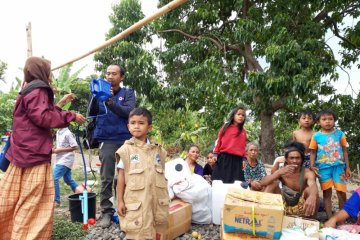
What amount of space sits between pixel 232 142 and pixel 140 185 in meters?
1.68

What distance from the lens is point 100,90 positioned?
9.46ft

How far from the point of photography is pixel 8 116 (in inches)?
399

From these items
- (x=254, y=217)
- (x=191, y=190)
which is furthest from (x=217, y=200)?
(x=254, y=217)

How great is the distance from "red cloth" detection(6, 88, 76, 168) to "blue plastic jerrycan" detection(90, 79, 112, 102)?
1.49 feet

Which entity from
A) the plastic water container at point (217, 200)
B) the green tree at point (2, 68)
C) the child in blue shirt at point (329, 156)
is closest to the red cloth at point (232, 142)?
the plastic water container at point (217, 200)

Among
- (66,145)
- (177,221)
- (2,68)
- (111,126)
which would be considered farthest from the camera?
(2,68)

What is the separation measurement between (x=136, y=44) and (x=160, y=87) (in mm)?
999

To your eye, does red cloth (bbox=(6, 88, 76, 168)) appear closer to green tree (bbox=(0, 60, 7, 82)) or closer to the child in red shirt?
the child in red shirt

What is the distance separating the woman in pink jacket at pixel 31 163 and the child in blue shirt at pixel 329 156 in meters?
2.57

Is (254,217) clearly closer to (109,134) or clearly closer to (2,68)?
(109,134)

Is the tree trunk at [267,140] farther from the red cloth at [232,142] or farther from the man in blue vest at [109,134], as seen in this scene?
the man in blue vest at [109,134]

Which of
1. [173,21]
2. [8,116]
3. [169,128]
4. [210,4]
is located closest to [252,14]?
[210,4]

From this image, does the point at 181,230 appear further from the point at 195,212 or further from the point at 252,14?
the point at 252,14

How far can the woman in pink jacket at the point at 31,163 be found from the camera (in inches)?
94.5
